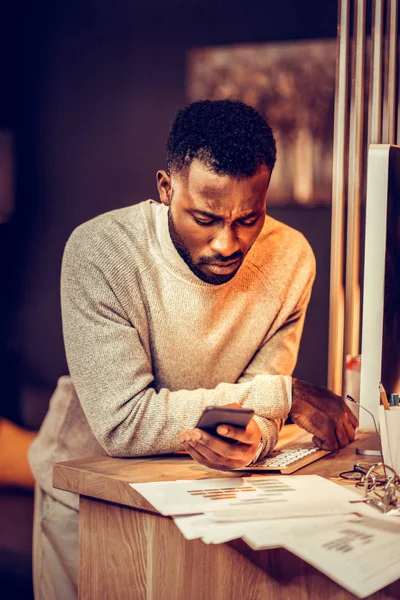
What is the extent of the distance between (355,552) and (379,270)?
496mm

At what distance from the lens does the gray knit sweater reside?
62.7 inches

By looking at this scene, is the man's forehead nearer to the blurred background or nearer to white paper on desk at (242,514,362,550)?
white paper on desk at (242,514,362,550)

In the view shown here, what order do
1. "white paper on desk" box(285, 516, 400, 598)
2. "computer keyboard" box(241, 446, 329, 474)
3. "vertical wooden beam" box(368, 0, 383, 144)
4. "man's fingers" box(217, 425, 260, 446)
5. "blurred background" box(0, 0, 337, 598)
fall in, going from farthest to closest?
"blurred background" box(0, 0, 337, 598)
"vertical wooden beam" box(368, 0, 383, 144)
"computer keyboard" box(241, 446, 329, 474)
"man's fingers" box(217, 425, 260, 446)
"white paper on desk" box(285, 516, 400, 598)

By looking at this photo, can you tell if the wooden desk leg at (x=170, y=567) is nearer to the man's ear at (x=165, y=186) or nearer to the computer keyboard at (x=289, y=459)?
the computer keyboard at (x=289, y=459)

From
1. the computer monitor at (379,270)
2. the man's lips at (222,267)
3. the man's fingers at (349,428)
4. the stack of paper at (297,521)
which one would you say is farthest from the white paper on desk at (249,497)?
the man's lips at (222,267)

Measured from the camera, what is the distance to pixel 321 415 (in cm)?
169

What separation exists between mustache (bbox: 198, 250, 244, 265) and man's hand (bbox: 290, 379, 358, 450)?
0.27m

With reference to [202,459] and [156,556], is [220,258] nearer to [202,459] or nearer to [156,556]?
[202,459]

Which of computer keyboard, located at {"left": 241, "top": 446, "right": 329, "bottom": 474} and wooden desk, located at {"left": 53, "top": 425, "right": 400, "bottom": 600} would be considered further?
computer keyboard, located at {"left": 241, "top": 446, "right": 329, "bottom": 474}

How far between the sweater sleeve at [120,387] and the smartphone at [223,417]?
201 mm

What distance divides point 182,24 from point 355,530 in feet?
8.96

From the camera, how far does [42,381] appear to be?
140 inches

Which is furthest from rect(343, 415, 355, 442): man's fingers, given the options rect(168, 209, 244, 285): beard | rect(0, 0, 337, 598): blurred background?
rect(0, 0, 337, 598): blurred background

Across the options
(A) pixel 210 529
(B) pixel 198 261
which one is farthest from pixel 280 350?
(A) pixel 210 529
